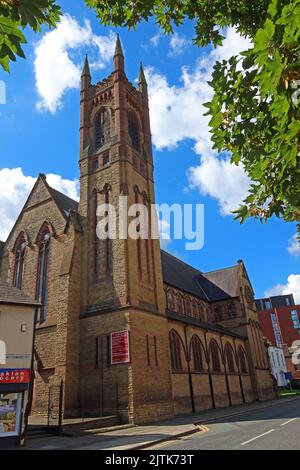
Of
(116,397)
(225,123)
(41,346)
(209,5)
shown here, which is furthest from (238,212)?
(41,346)

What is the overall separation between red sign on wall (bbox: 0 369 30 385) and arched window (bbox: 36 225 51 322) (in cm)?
1012

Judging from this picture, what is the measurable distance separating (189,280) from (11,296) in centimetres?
3037

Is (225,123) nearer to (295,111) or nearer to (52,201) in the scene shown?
(295,111)

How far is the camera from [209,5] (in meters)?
6.44

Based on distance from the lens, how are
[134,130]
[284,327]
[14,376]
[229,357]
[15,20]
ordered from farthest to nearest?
[284,327]
[229,357]
[134,130]
[14,376]
[15,20]

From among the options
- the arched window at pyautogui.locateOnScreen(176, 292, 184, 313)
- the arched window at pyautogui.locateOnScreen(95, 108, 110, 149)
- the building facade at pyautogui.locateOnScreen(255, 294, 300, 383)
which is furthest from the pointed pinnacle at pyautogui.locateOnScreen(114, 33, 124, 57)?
the building facade at pyautogui.locateOnScreen(255, 294, 300, 383)

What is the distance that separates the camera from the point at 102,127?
31188mm

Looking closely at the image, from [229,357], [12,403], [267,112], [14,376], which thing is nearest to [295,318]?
[229,357]

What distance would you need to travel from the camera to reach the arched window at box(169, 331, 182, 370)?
2742 cm

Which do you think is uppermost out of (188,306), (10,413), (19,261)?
(19,261)

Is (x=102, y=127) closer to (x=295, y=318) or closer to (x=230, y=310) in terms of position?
(x=230, y=310)

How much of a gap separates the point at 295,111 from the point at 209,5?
3.69 metres

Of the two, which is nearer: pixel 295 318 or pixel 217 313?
pixel 217 313

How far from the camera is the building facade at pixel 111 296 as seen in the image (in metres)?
21.9
